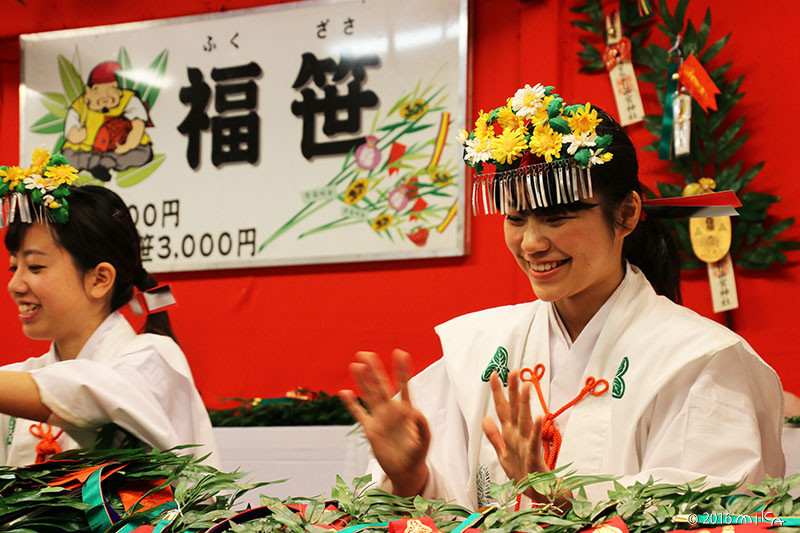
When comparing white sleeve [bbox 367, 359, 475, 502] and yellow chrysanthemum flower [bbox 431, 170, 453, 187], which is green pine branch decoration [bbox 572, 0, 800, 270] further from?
white sleeve [bbox 367, 359, 475, 502]

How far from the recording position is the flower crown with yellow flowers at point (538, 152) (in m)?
1.63

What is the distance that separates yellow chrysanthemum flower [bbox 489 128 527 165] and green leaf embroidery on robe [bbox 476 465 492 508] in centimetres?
59

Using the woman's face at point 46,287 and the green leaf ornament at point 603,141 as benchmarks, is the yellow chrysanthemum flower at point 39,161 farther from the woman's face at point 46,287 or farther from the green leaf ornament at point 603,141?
the green leaf ornament at point 603,141

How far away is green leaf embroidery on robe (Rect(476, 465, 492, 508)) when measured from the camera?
1.69 m

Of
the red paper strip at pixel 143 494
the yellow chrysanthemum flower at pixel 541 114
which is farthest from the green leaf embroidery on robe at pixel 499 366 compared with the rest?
the red paper strip at pixel 143 494

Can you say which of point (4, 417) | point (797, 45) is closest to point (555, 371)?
point (4, 417)

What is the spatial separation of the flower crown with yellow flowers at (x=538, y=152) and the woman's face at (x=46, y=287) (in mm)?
1002

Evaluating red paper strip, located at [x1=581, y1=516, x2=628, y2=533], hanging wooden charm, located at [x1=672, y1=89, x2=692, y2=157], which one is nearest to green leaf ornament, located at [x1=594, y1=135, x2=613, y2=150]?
Result: red paper strip, located at [x1=581, y1=516, x2=628, y2=533]

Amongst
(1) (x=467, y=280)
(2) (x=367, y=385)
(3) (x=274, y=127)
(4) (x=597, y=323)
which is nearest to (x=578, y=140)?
(4) (x=597, y=323)

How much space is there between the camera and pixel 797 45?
9.82ft

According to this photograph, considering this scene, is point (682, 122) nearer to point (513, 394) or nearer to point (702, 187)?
point (702, 187)

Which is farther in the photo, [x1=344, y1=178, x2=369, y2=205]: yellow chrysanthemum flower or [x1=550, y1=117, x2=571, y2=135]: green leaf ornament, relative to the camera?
[x1=344, y1=178, x2=369, y2=205]: yellow chrysanthemum flower

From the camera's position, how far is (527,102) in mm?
1694

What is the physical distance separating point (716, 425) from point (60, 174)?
61.4 inches
